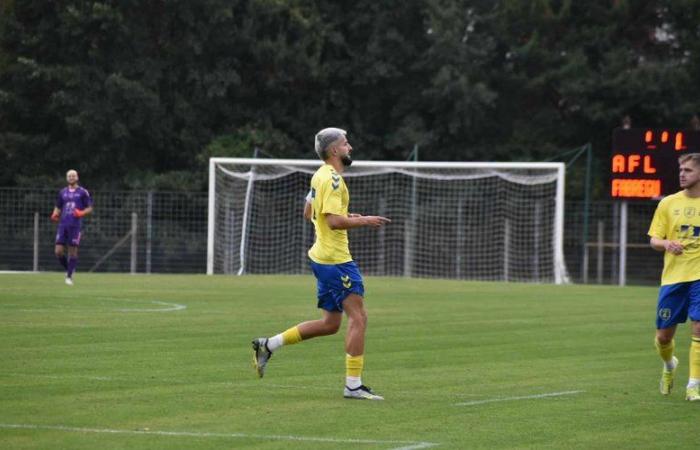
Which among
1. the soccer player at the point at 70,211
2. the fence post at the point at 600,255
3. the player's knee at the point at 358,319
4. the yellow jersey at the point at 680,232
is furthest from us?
the fence post at the point at 600,255

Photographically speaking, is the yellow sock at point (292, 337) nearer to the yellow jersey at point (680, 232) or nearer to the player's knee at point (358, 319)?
the player's knee at point (358, 319)

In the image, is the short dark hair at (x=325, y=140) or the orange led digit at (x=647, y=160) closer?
the short dark hair at (x=325, y=140)

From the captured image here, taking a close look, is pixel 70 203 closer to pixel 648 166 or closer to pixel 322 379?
pixel 648 166

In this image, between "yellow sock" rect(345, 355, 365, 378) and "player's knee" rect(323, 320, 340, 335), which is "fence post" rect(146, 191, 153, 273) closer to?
"player's knee" rect(323, 320, 340, 335)

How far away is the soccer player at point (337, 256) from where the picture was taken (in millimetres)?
11156

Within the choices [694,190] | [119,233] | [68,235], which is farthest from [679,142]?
[694,190]

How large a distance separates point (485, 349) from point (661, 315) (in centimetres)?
Result: 421

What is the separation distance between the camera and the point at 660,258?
144 ft

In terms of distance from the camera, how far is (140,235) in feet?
136

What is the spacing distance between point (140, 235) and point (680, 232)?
3081 centimetres

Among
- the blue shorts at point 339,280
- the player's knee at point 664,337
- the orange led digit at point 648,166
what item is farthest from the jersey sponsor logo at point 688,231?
the orange led digit at point 648,166

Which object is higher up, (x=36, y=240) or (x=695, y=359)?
(x=36, y=240)

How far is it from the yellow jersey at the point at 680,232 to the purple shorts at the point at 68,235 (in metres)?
19.2

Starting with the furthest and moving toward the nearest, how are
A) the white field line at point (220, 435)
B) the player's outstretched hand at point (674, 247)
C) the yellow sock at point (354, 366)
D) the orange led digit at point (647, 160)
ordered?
the orange led digit at point (647, 160) < the player's outstretched hand at point (674, 247) < the yellow sock at point (354, 366) < the white field line at point (220, 435)
